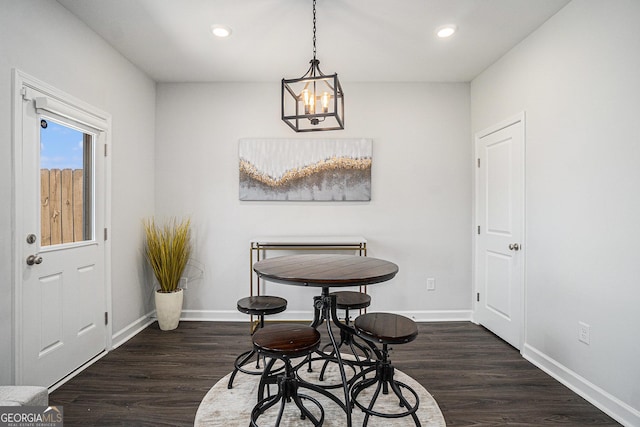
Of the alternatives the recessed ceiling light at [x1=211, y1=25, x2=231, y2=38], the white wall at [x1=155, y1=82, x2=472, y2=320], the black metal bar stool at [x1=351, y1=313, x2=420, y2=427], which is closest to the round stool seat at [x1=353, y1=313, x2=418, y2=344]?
the black metal bar stool at [x1=351, y1=313, x2=420, y2=427]

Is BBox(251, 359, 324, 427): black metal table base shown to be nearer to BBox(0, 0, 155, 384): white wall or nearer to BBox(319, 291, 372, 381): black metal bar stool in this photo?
BBox(319, 291, 372, 381): black metal bar stool

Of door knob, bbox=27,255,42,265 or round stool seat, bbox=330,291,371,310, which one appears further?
round stool seat, bbox=330,291,371,310

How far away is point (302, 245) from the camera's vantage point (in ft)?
10.6

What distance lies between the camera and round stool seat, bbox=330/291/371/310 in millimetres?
2263

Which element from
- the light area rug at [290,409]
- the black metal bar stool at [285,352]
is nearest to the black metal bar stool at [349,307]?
the light area rug at [290,409]

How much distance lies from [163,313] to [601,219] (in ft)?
12.2

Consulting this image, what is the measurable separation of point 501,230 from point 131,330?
3.74 m

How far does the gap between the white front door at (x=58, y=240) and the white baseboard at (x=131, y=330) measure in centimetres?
→ 15

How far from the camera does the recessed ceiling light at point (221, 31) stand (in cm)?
255

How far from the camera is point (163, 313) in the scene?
329 centimetres

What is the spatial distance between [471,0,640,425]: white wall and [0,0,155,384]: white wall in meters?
3.58

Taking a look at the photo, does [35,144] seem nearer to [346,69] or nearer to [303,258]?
[303,258]

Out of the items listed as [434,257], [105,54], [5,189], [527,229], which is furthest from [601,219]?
[105,54]

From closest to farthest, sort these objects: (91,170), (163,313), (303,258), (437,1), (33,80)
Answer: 1. (33,80)
2. (437,1)
3. (303,258)
4. (91,170)
5. (163,313)
